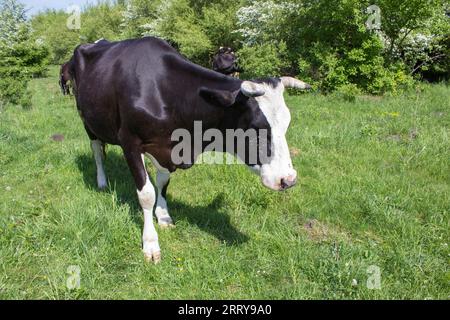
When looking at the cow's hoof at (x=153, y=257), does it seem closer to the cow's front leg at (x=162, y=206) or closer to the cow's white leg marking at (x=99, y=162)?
the cow's front leg at (x=162, y=206)

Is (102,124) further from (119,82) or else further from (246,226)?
(246,226)

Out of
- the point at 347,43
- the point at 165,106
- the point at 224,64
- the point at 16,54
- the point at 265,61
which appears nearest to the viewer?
the point at 165,106

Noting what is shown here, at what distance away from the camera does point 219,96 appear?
3.16m

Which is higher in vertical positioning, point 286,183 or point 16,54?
point 286,183

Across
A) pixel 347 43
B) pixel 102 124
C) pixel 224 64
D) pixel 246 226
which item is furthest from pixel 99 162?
pixel 347 43

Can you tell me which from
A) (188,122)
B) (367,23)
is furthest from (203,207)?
(367,23)

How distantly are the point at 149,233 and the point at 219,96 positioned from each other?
1.41 metres

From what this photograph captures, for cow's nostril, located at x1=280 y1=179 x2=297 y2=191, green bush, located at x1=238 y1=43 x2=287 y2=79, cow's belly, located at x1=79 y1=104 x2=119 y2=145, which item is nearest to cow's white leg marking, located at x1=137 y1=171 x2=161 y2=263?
cow's belly, located at x1=79 y1=104 x2=119 y2=145

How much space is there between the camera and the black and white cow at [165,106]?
9.82 ft

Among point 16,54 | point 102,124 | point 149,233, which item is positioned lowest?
point 16,54

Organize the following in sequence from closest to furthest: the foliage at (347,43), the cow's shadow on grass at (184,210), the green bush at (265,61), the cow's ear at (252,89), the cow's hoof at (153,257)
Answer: the cow's ear at (252,89) → the cow's hoof at (153,257) → the cow's shadow on grass at (184,210) → the foliage at (347,43) → the green bush at (265,61)

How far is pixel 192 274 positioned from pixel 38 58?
22227 millimetres

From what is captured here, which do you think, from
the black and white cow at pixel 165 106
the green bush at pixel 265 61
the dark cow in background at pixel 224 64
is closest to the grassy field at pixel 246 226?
the black and white cow at pixel 165 106
